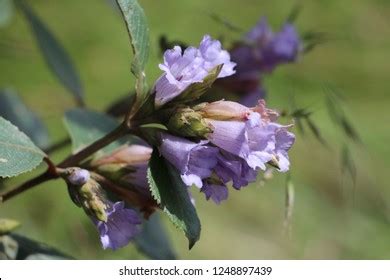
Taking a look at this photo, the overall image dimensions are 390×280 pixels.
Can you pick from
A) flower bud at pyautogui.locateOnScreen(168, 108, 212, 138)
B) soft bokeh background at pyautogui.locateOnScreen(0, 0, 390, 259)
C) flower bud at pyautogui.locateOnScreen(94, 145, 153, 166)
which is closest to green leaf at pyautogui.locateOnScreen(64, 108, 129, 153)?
flower bud at pyautogui.locateOnScreen(94, 145, 153, 166)

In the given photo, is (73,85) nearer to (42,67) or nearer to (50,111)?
(50,111)

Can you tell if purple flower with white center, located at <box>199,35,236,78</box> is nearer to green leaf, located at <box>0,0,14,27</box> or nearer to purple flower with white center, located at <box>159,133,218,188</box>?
purple flower with white center, located at <box>159,133,218,188</box>

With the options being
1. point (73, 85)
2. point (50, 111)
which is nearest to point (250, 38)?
point (73, 85)

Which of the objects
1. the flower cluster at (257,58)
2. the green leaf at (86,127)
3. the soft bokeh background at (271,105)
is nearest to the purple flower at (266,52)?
the flower cluster at (257,58)

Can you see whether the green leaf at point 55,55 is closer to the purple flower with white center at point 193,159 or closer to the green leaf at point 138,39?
the green leaf at point 138,39

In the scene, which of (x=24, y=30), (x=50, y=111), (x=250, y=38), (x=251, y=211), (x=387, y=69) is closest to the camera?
(x=250, y=38)

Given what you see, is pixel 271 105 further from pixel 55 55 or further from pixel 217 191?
pixel 217 191

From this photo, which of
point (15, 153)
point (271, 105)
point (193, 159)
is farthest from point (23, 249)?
point (271, 105)
